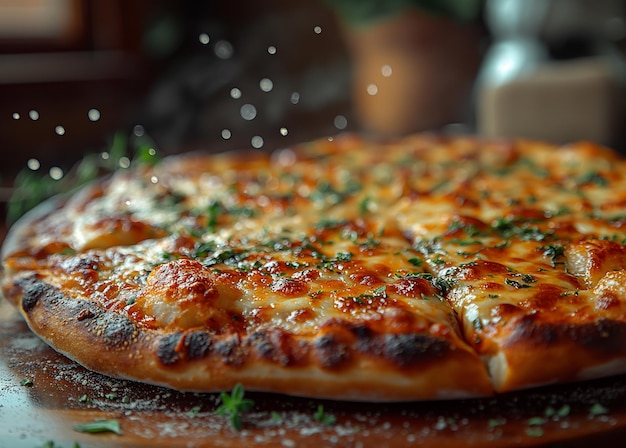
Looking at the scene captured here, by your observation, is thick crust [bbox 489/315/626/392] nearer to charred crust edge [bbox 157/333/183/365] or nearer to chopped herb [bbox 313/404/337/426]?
chopped herb [bbox 313/404/337/426]

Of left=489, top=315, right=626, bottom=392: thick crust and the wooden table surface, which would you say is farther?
left=489, top=315, right=626, bottom=392: thick crust

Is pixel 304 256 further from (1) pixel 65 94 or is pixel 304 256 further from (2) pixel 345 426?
(1) pixel 65 94

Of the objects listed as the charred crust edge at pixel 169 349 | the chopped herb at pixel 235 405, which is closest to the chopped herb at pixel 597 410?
the chopped herb at pixel 235 405

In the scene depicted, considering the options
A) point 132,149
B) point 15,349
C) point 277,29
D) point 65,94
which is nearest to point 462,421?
point 15,349

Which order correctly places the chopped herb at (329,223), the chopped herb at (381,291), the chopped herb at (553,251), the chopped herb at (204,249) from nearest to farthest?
the chopped herb at (381,291), the chopped herb at (553,251), the chopped herb at (204,249), the chopped herb at (329,223)

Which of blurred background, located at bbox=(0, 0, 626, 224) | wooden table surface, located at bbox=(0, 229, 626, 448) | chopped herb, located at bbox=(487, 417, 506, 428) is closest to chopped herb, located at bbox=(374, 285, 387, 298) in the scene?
wooden table surface, located at bbox=(0, 229, 626, 448)

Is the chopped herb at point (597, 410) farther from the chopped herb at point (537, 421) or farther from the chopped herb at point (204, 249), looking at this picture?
the chopped herb at point (204, 249)

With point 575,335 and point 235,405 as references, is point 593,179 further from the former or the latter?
point 235,405

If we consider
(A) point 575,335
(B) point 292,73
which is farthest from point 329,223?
(B) point 292,73
